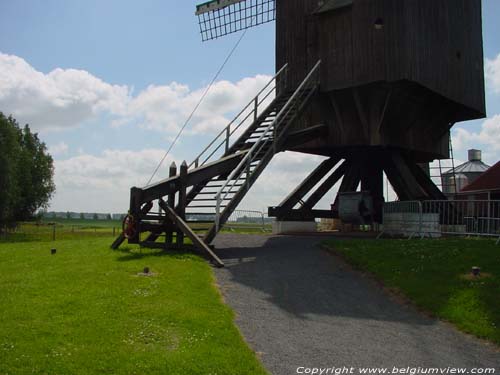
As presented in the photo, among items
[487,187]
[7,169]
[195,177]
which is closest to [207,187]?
[195,177]

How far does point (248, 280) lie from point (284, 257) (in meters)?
3.14

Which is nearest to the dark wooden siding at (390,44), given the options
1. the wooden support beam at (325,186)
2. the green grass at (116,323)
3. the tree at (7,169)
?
the wooden support beam at (325,186)

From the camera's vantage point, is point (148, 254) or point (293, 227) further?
point (293, 227)

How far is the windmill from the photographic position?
62.2ft

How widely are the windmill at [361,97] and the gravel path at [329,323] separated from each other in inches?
157

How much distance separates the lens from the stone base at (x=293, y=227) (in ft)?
72.9

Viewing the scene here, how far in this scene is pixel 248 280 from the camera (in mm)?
11867

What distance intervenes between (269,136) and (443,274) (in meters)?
8.98

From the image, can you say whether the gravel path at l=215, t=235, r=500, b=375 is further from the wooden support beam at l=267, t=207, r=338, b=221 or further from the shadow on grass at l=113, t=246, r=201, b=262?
the wooden support beam at l=267, t=207, r=338, b=221

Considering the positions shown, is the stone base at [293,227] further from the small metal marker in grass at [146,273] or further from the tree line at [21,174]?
the tree line at [21,174]

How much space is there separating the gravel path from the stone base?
316 inches

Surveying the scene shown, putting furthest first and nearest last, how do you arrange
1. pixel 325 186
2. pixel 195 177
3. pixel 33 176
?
pixel 33 176 → pixel 325 186 → pixel 195 177

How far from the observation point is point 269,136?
62.1ft

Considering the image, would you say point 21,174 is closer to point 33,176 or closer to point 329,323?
point 33,176
